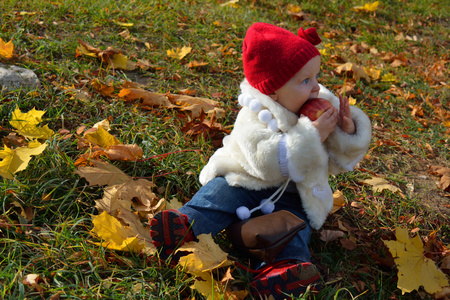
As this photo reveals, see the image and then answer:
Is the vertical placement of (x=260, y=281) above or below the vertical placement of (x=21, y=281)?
below

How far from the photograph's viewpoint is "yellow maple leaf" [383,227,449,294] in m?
1.96

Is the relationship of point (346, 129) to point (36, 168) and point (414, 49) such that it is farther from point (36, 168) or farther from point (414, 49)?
point (414, 49)

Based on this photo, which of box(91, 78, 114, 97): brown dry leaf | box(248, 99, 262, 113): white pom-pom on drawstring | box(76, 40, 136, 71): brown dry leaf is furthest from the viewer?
box(76, 40, 136, 71): brown dry leaf

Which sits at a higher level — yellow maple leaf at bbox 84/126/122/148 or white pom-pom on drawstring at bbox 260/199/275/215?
yellow maple leaf at bbox 84/126/122/148

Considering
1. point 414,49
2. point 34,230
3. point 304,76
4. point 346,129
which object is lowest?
point 414,49

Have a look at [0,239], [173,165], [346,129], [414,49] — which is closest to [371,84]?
[414,49]

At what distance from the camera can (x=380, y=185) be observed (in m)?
2.71

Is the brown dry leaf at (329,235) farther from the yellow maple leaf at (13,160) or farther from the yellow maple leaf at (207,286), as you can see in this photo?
the yellow maple leaf at (13,160)

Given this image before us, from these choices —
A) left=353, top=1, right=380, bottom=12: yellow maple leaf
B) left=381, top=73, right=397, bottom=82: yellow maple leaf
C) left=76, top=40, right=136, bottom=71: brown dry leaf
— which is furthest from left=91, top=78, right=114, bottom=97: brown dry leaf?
left=353, top=1, right=380, bottom=12: yellow maple leaf

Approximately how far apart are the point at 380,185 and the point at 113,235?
1.77 m

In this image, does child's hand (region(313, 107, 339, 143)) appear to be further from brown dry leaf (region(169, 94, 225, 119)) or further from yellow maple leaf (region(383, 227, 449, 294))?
brown dry leaf (region(169, 94, 225, 119))

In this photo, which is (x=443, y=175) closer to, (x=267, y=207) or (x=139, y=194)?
(x=267, y=207)

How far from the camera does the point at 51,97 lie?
280 cm

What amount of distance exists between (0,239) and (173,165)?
102cm
